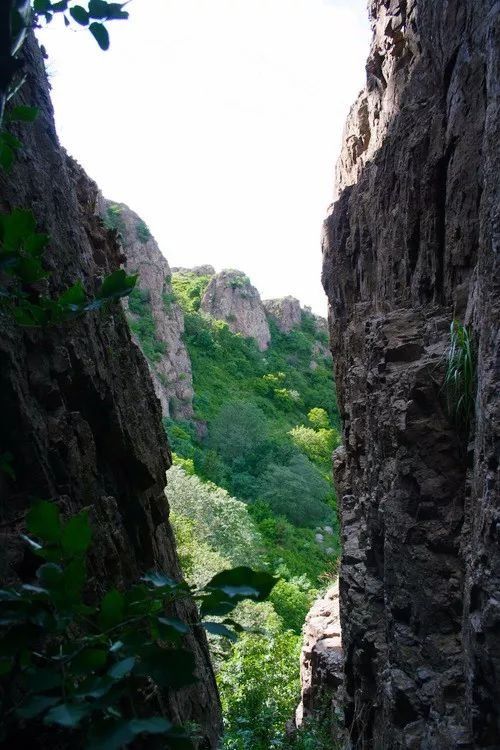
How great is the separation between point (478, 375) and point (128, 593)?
3.73 metres

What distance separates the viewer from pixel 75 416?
4.95 metres

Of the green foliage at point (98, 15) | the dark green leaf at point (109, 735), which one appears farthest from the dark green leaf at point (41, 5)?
the dark green leaf at point (109, 735)

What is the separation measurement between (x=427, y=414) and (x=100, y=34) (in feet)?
14.5

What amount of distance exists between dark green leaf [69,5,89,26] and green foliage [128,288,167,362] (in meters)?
41.3

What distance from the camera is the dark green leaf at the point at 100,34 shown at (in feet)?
4.89

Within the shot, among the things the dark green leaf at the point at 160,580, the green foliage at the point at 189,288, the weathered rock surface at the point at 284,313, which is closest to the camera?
the dark green leaf at the point at 160,580

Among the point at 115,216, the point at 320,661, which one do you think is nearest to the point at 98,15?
the point at 320,661

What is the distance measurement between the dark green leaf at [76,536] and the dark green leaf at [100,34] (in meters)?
1.31

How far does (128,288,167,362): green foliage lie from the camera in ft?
142

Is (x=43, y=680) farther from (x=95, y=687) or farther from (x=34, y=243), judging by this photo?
(x=34, y=243)

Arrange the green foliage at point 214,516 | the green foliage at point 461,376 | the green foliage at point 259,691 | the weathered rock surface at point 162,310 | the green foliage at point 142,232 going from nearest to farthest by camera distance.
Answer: the green foliage at point 461,376, the green foliage at point 259,691, the green foliage at point 214,516, the weathered rock surface at point 162,310, the green foliage at point 142,232

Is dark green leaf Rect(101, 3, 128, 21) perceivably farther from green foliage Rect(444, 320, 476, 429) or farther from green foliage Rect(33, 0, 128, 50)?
green foliage Rect(444, 320, 476, 429)

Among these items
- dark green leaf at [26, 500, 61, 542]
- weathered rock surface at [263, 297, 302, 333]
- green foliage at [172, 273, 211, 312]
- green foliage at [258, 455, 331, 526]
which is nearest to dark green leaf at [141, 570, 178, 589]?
dark green leaf at [26, 500, 61, 542]

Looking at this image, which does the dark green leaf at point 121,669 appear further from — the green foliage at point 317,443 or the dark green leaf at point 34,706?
the green foliage at point 317,443
